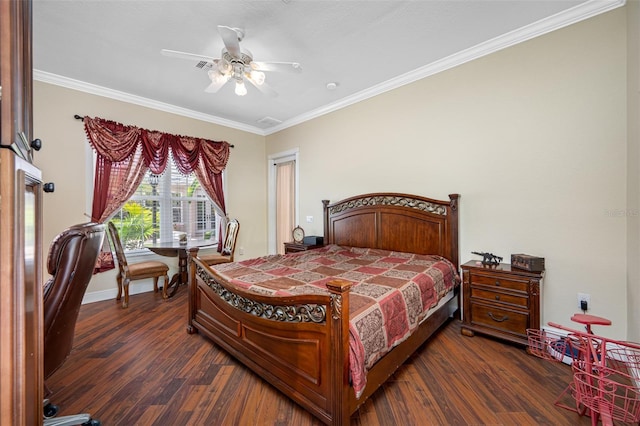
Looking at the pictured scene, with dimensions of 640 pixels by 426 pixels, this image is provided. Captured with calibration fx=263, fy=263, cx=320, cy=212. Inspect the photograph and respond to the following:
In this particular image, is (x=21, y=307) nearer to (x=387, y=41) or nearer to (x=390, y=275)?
(x=390, y=275)

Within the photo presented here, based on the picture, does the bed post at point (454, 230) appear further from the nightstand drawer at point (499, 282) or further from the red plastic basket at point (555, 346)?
the red plastic basket at point (555, 346)

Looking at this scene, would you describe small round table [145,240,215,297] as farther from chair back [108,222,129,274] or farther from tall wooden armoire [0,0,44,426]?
tall wooden armoire [0,0,44,426]

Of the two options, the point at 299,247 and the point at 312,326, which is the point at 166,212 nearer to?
the point at 299,247

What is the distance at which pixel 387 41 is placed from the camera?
2.66 metres

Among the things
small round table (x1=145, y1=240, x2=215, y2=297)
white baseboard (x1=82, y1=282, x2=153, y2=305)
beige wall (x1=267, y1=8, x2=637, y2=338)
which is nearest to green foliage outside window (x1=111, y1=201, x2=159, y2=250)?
small round table (x1=145, y1=240, x2=215, y2=297)

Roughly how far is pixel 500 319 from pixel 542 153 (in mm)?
1601

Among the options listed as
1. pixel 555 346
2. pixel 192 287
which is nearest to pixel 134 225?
pixel 192 287

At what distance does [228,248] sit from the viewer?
4383 mm

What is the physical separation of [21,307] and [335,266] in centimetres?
233

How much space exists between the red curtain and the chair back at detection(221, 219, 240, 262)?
91cm

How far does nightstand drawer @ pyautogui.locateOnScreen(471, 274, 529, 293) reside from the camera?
7.48 ft

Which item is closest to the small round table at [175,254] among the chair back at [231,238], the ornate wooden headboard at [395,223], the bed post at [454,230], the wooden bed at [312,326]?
the chair back at [231,238]

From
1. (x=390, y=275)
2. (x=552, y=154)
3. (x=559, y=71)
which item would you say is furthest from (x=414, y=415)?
(x=559, y=71)

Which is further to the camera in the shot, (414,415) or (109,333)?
(109,333)
